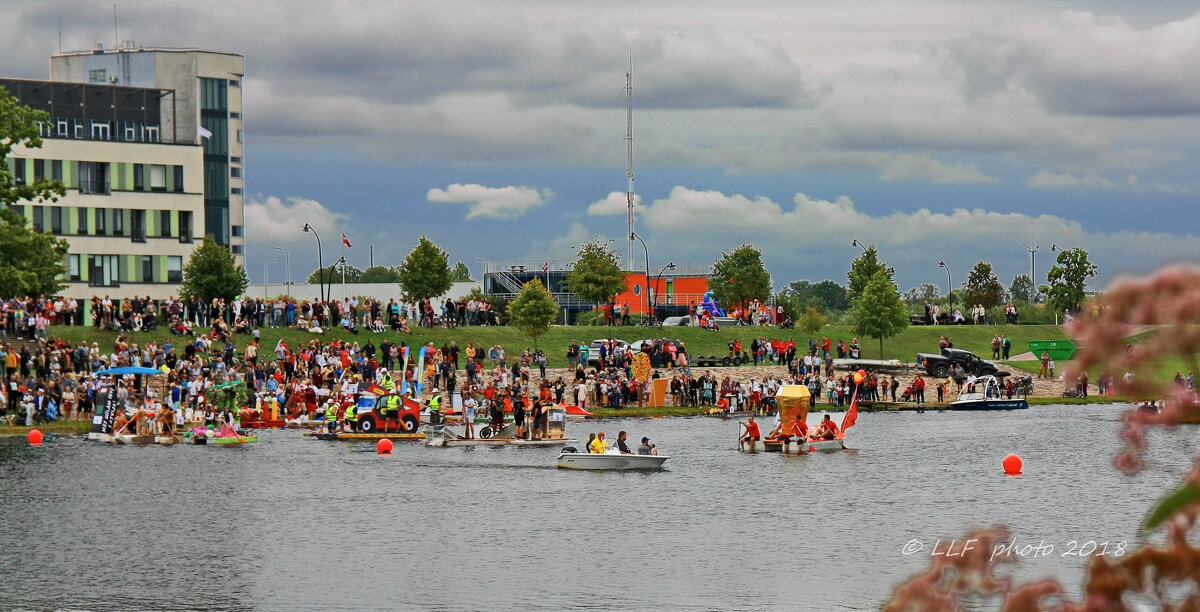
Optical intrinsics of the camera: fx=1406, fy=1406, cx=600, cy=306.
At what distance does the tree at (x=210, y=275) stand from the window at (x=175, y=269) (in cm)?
700

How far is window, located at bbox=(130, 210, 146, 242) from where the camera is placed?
113m

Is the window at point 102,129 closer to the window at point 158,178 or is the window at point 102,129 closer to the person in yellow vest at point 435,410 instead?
the window at point 158,178

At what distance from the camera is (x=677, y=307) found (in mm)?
143125

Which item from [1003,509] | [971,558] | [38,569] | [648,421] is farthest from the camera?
[648,421]

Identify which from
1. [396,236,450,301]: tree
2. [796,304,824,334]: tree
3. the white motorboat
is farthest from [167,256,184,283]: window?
the white motorboat

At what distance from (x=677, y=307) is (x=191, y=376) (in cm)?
8132

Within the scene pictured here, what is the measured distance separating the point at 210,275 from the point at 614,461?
199 feet

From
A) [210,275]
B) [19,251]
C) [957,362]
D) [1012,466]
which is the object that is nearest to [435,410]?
[19,251]

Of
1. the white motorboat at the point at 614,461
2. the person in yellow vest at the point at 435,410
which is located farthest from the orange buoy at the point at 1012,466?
the person in yellow vest at the point at 435,410

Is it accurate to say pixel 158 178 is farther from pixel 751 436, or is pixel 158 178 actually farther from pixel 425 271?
pixel 751 436

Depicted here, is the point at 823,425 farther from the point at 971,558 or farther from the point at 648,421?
the point at 971,558

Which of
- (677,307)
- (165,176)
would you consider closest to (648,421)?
(165,176)

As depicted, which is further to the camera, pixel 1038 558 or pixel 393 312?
pixel 393 312

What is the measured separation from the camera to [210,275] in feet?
345
